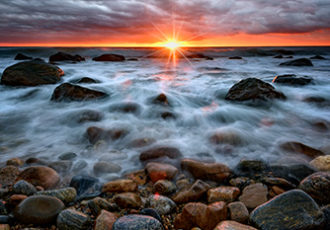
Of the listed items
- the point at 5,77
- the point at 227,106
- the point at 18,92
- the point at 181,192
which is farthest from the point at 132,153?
the point at 5,77

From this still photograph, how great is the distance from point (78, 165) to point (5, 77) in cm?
646

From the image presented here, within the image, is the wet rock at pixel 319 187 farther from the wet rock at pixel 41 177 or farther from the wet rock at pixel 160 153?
the wet rock at pixel 41 177

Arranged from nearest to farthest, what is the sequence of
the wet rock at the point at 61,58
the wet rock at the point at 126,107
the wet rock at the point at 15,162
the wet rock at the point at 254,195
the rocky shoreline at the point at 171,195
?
1. the rocky shoreline at the point at 171,195
2. the wet rock at the point at 254,195
3. the wet rock at the point at 15,162
4. the wet rock at the point at 126,107
5. the wet rock at the point at 61,58

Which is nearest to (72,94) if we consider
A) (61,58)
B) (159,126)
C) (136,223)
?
(159,126)

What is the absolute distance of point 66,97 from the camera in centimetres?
557

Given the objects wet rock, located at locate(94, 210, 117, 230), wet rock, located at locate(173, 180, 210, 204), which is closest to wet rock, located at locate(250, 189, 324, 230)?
wet rock, located at locate(173, 180, 210, 204)

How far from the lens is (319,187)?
1985 millimetres

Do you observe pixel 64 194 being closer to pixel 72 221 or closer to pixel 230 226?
pixel 72 221

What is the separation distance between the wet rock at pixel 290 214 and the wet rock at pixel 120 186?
120 centimetres

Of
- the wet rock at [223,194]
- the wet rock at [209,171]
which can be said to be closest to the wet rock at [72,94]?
the wet rock at [209,171]

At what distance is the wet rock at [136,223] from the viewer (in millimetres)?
1540

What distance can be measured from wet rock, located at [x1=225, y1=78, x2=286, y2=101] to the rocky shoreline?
2.41 meters

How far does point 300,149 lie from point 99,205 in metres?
2.91

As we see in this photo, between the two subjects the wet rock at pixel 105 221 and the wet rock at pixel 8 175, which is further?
the wet rock at pixel 8 175
